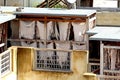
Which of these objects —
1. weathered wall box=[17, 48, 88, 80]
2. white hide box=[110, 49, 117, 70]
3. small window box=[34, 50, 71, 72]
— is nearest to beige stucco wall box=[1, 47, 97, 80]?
weathered wall box=[17, 48, 88, 80]

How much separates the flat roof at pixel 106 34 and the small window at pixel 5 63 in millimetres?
4237

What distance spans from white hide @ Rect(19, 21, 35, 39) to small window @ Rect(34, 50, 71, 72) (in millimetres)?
1606

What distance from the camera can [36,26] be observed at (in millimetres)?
23125

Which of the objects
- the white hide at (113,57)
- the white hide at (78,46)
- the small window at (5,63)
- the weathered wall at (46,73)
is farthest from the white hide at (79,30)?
the small window at (5,63)

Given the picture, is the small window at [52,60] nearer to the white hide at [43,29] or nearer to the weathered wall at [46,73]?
the weathered wall at [46,73]

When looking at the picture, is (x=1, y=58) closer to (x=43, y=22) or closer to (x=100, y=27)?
(x=43, y=22)

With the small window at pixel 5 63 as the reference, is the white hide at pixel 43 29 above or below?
above

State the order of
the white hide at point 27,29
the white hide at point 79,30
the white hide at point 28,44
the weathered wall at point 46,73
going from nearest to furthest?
the weathered wall at point 46,73 → the white hide at point 79,30 → the white hide at point 27,29 → the white hide at point 28,44

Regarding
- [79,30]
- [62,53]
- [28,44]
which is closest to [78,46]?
[79,30]

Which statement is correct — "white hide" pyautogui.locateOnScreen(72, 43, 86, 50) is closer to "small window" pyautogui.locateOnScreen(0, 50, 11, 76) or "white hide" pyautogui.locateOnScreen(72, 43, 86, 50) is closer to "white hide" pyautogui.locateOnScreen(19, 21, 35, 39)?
"white hide" pyautogui.locateOnScreen(19, 21, 35, 39)

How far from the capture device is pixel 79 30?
22.8 m

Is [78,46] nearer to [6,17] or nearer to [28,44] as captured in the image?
[28,44]

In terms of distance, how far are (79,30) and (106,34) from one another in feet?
5.79

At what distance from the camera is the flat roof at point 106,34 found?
20.7m
